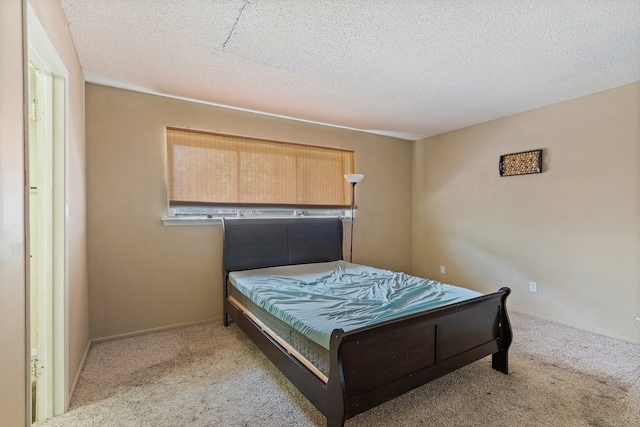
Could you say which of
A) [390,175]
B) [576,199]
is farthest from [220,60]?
[576,199]

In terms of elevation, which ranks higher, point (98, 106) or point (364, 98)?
point (364, 98)

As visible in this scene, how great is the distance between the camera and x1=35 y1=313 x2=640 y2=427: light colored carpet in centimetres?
180

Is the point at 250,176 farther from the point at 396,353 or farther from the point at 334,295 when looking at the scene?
the point at 396,353

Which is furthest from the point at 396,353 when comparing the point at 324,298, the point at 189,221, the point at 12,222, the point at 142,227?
the point at 142,227

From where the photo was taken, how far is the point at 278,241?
11.8 ft

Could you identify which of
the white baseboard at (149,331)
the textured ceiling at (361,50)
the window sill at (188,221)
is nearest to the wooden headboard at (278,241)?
the window sill at (188,221)

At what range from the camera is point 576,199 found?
10.6ft

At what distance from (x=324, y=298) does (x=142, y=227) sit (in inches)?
79.0

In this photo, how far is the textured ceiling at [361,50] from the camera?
5.93 ft

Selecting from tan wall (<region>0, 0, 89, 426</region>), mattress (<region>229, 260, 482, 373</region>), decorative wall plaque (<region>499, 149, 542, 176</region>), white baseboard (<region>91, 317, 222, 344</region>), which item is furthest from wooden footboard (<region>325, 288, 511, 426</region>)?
white baseboard (<region>91, 317, 222, 344</region>)

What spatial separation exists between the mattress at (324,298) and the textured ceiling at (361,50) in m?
1.82

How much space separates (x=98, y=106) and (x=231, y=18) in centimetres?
182

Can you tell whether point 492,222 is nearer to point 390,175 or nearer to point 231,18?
point 390,175

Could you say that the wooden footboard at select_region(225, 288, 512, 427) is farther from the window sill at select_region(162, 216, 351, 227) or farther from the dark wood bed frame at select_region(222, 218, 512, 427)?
the window sill at select_region(162, 216, 351, 227)
